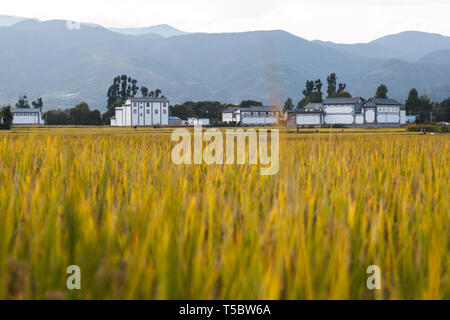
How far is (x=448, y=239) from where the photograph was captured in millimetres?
2354

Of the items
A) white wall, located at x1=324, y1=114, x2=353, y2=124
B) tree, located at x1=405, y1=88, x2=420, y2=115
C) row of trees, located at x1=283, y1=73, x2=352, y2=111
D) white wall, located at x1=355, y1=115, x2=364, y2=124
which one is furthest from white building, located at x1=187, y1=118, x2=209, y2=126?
tree, located at x1=405, y1=88, x2=420, y2=115

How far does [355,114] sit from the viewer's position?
8725cm

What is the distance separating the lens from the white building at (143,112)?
93438mm

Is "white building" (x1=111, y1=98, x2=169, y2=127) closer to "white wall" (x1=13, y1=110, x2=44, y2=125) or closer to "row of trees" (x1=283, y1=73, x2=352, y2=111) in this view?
"white wall" (x1=13, y1=110, x2=44, y2=125)

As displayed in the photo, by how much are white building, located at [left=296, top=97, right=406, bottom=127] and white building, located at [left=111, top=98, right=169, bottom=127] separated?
30.5m

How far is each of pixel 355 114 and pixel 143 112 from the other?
140ft

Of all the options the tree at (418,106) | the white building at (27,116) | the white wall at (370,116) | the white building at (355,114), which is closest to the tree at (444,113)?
the tree at (418,106)

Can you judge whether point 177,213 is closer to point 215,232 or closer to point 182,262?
point 215,232

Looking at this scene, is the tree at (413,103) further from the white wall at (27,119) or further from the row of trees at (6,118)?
the row of trees at (6,118)

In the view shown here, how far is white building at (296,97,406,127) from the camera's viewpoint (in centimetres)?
8344

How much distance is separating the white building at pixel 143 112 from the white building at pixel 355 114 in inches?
1200

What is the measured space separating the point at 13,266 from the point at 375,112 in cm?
8720

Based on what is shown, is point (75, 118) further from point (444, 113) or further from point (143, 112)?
point (444, 113)
